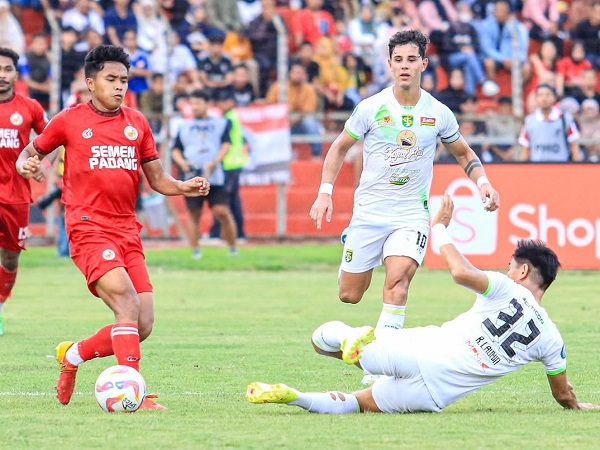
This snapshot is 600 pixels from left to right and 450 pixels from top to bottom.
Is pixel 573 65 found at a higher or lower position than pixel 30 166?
lower

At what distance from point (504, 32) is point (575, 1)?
2599 mm

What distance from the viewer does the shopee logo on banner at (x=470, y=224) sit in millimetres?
19359

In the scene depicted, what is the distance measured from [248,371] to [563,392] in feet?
Result: 9.60

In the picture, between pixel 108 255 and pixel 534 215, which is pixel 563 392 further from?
pixel 534 215

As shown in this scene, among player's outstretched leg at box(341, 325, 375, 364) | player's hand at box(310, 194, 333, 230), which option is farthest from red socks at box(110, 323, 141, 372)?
player's hand at box(310, 194, 333, 230)

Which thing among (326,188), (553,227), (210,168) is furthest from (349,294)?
(210,168)

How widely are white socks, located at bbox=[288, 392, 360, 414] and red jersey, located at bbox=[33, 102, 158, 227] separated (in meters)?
1.82

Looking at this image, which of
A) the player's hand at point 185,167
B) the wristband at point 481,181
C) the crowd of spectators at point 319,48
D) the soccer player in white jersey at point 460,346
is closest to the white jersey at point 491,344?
the soccer player in white jersey at point 460,346

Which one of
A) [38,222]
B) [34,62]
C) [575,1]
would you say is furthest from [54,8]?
[575,1]

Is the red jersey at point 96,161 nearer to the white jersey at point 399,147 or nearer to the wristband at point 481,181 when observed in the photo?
the white jersey at point 399,147

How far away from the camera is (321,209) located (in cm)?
920

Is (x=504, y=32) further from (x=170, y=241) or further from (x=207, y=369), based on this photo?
(x=207, y=369)

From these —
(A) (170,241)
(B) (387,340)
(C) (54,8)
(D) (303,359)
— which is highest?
(C) (54,8)

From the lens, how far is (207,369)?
10.2 metres
